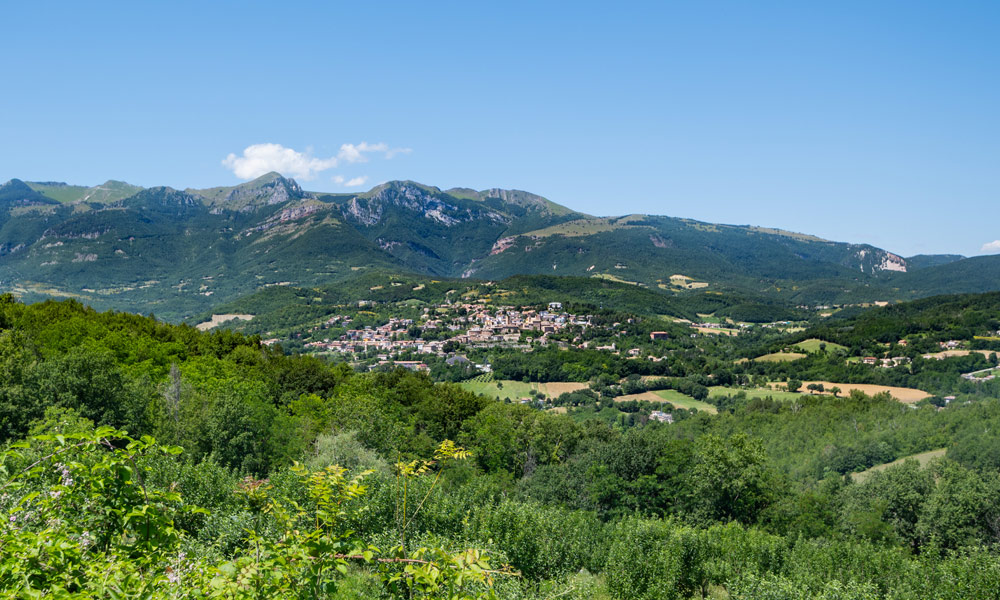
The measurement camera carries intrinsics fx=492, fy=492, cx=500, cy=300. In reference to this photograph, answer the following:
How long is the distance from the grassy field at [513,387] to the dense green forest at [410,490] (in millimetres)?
33767

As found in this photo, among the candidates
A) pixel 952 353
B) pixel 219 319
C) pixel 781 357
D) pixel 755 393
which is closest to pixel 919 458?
pixel 755 393

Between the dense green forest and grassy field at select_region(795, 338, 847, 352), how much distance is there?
56.2m

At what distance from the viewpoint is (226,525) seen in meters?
13.0

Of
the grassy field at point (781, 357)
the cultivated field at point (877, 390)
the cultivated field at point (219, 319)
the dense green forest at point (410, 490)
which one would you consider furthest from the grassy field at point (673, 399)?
the cultivated field at point (219, 319)

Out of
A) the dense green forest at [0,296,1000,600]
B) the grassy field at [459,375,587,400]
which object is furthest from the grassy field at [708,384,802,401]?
the grassy field at [459,375,587,400]

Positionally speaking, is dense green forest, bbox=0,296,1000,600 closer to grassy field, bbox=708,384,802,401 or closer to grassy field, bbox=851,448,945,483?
grassy field, bbox=851,448,945,483

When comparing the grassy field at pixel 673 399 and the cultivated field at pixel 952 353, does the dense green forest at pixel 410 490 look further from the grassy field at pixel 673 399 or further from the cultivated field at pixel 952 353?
the cultivated field at pixel 952 353

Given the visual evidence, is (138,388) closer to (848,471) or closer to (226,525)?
(226,525)

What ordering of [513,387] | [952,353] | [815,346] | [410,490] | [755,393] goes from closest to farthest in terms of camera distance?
1. [410,490]
2. [755,393]
3. [513,387]
4. [952,353]
5. [815,346]

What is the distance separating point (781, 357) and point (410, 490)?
118878 mm

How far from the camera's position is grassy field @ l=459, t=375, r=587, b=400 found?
301ft

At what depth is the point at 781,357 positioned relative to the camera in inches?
4545

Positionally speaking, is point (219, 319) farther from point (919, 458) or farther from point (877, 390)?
point (919, 458)

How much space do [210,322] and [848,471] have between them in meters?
178
